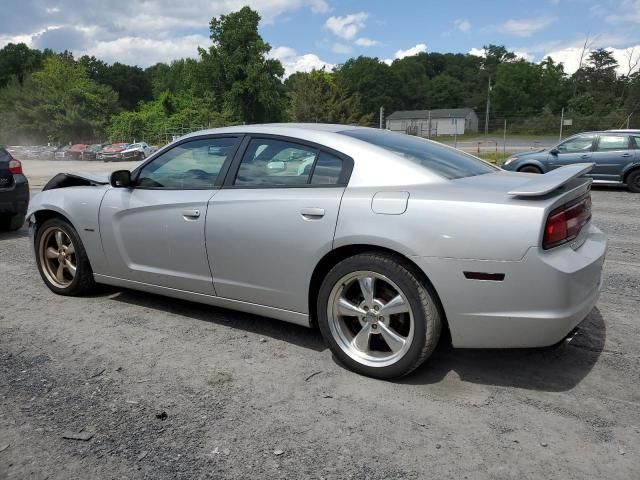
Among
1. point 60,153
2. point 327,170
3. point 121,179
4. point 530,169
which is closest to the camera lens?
point 327,170

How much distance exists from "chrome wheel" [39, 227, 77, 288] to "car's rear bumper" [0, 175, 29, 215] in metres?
3.59

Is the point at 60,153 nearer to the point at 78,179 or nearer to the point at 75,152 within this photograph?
the point at 75,152

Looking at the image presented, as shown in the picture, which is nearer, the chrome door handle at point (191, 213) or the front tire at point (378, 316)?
the front tire at point (378, 316)

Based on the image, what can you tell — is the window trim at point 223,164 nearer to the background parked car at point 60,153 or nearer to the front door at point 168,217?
the front door at point 168,217

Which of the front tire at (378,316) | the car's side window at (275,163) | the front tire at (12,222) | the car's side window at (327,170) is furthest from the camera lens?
the front tire at (12,222)

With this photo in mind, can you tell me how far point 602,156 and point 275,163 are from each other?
41.3 ft

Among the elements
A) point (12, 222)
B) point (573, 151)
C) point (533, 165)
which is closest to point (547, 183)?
point (12, 222)

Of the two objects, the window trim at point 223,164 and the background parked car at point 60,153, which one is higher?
the window trim at point 223,164

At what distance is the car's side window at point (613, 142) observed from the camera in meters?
13.6

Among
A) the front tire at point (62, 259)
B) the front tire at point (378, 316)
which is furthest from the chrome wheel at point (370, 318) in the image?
the front tire at point (62, 259)

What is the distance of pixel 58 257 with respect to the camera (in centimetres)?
485

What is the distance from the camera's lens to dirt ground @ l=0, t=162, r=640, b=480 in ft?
7.84

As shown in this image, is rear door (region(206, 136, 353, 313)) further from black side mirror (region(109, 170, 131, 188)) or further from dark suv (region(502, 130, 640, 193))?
dark suv (region(502, 130, 640, 193))

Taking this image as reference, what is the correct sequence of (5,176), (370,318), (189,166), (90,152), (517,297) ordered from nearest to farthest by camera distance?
(517,297) → (370,318) → (189,166) → (5,176) → (90,152)
